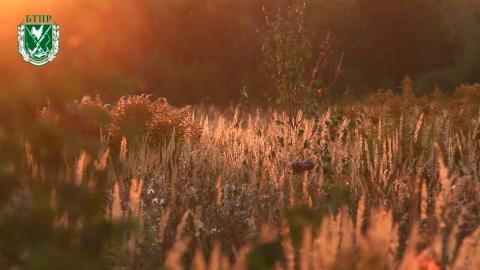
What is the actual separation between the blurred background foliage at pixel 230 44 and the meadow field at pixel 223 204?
11.1 metres

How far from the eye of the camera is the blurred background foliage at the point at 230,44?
18578 mm

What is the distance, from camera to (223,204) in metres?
4.71

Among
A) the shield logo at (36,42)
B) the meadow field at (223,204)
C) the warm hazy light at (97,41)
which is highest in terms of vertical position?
the warm hazy light at (97,41)

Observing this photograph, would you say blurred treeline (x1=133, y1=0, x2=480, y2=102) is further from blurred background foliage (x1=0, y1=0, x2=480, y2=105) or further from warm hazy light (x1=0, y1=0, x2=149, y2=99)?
warm hazy light (x1=0, y1=0, x2=149, y2=99)

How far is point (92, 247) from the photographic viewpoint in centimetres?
249

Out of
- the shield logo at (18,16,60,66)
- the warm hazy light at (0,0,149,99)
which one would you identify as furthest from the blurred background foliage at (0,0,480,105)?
the shield logo at (18,16,60,66)

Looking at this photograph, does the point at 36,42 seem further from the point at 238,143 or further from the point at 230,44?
the point at 230,44

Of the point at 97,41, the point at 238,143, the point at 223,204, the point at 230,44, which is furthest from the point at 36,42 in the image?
the point at 230,44

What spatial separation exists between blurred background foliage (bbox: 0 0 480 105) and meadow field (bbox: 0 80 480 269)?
1114 centimetres

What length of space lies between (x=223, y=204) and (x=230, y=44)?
15.9 metres

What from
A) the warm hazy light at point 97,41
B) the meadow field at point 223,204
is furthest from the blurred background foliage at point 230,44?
the meadow field at point 223,204

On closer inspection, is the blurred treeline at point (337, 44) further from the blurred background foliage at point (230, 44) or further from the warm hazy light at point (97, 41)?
the warm hazy light at point (97, 41)

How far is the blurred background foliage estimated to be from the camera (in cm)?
1858

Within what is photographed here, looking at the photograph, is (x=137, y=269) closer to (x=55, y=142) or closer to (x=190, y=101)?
(x=55, y=142)
